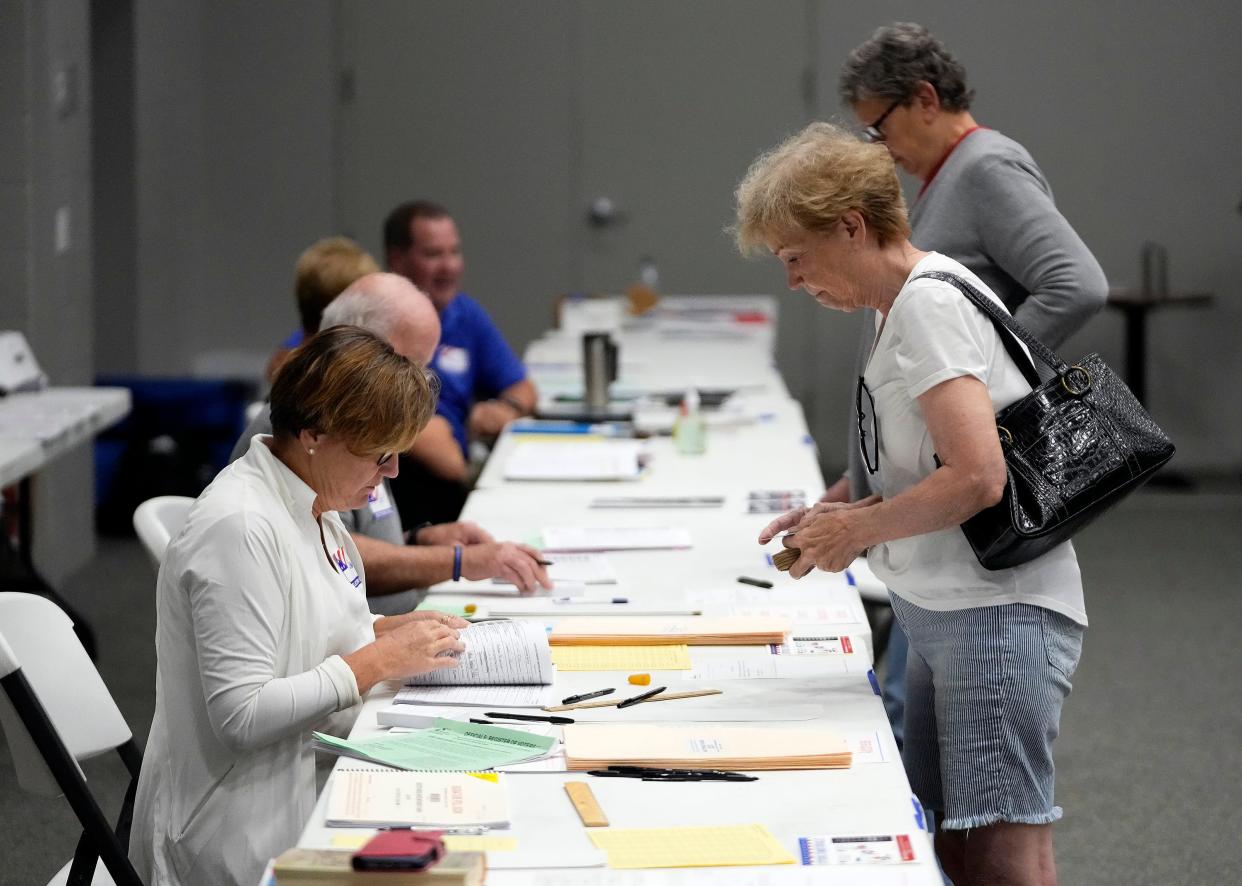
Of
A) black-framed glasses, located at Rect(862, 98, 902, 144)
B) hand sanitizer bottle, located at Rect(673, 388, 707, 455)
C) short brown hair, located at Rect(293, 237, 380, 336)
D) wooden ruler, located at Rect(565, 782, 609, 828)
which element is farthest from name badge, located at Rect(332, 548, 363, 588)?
hand sanitizer bottle, located at Rect(673, 388, 707, 455)

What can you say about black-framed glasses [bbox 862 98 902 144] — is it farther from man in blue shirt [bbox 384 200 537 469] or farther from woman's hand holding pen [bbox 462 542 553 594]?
man in blue shirt [bbox 384 200 537 469]

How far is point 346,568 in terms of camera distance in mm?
2189

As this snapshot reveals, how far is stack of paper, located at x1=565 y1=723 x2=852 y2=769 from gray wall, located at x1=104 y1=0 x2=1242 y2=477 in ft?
20.2

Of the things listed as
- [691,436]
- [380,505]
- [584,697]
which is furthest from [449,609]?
[691,436]

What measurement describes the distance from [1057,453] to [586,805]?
0.75 meters

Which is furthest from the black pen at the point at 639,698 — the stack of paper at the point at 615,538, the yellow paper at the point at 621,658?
the stack of paper at the point at 615,538

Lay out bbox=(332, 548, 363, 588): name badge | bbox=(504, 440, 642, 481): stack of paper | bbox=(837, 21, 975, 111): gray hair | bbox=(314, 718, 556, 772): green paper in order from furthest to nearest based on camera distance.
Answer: bbox=(504, 440, 642, 481): stack of paper
bbox=(837, 21, 975, 111): gray hair
bbox=(332, 548, 363, 588): name badge
bbox=(314, 718, 556, 772): green paper

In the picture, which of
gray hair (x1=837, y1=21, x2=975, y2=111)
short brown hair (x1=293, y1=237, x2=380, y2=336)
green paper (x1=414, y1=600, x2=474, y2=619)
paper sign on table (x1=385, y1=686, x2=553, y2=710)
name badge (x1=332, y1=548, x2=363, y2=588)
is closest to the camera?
paper sign on table (x1=385, y1=686, x2=553, y2=710)

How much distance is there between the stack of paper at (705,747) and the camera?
1.84m

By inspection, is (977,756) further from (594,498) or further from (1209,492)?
(1209,492)

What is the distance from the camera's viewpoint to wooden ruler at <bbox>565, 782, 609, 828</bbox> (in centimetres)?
167

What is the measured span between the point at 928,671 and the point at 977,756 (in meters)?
0.25

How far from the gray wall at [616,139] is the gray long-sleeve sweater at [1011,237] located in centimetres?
514

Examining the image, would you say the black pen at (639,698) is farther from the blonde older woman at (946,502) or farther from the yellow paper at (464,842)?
the yellow paper at (464,842)
